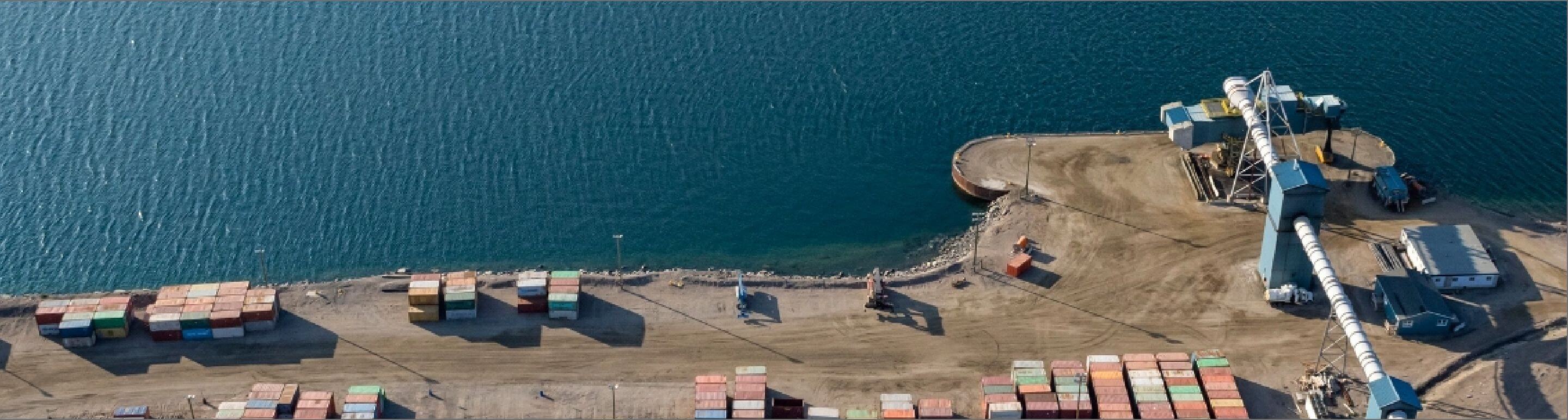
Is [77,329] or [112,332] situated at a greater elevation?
[77,329]

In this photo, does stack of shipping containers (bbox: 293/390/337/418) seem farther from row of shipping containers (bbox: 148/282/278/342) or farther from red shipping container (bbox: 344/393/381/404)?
row of shipping containers (bbox: 148/282/278/342)

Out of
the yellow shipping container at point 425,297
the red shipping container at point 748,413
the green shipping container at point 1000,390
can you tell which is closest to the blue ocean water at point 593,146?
the yellow shipping container at point 425,297

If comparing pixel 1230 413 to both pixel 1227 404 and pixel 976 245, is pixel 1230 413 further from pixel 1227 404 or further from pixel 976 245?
pixel 976 245

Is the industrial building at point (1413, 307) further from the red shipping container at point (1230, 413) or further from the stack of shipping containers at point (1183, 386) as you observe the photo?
the red shipping container at point (1230, 413)

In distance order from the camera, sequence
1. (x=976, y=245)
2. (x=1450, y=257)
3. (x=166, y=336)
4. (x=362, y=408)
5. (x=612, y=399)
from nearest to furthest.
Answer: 1. (x=362, y=408)
2. (x=612, y=399)
3. (x=166, y=336)
4. (x=1450, y=257)
5. (x=976, y=245)

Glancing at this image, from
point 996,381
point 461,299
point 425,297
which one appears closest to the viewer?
point 996,381

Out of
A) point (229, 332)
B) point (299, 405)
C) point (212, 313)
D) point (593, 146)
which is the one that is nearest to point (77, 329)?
point (212, 313)

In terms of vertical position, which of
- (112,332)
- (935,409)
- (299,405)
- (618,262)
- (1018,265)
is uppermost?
(618,262)
